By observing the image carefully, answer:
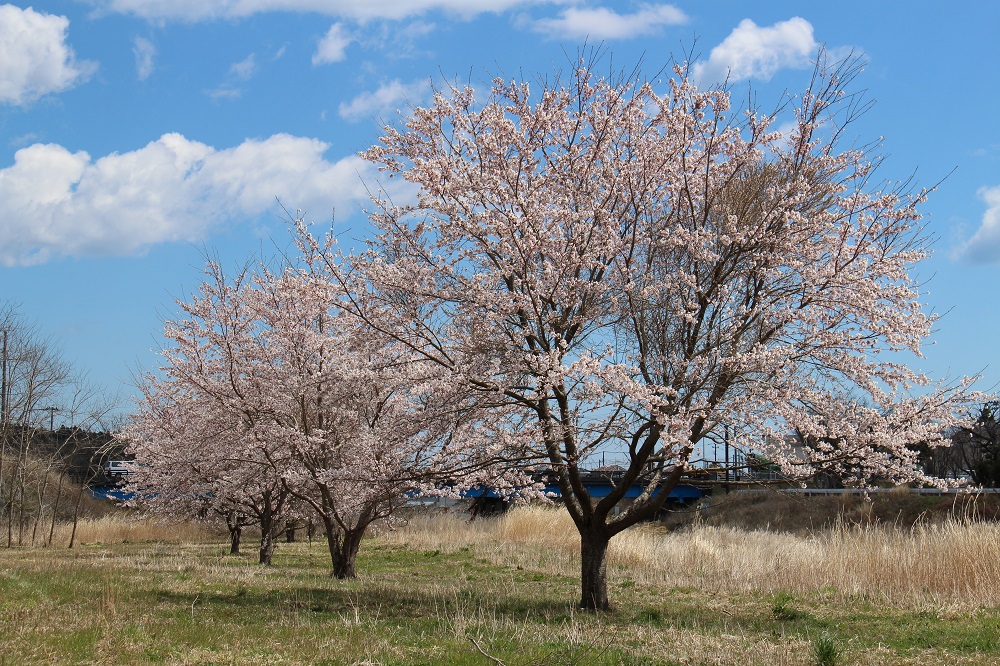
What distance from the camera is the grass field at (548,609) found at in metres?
7.64

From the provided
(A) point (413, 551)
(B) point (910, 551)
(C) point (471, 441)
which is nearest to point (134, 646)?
(C) point (471, 441)

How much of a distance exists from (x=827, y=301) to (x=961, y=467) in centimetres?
4370

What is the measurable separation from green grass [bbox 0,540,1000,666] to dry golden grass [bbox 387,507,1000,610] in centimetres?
66

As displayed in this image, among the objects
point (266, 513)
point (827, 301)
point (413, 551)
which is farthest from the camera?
point (413, 551)

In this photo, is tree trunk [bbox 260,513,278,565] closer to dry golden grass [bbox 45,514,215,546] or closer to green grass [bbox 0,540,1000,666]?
green grass [bbox 0,540,1000,666]

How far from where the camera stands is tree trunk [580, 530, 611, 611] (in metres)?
11.1

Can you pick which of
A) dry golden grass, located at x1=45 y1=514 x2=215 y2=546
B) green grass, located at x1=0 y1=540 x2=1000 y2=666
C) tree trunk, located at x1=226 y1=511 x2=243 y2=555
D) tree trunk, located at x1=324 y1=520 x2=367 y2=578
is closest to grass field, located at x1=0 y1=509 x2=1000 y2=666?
green grass, located at x1=0 y1=540 x2=1000 y2=666

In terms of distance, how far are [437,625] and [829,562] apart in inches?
291

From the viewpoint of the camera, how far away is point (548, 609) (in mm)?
11148

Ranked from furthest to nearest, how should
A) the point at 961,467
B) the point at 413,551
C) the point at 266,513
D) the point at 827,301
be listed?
the point at 961,467
the point at 413,551
the point at 266,513
the point at 827,301

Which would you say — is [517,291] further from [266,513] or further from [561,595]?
[266,513]

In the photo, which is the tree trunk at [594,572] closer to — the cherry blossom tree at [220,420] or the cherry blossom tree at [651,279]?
the cherry blossom tree at [651,279]

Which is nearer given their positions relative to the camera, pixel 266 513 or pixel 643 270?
pixel 643 270

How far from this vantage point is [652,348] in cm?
1099
